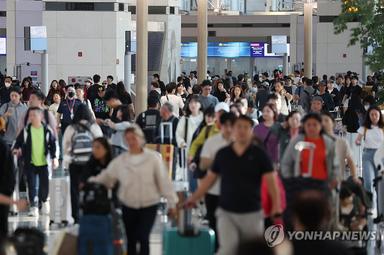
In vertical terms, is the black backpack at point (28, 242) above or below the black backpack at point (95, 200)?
below

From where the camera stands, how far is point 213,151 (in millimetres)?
13945

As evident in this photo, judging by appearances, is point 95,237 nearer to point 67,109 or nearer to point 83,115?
point 83,115

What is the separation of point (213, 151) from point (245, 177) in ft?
7.51

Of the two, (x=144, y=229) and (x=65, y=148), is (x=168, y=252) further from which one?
(x=65, y=148)

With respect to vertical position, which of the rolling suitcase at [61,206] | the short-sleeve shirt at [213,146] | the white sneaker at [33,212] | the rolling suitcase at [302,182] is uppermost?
the short-sleeve shirt at [213,146]

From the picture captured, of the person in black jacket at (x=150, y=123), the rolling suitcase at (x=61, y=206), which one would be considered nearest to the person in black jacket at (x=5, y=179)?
the rolling suitcase at (x=61, y=206)

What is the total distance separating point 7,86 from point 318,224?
22540mm

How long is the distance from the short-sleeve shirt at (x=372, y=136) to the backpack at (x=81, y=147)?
4037mm

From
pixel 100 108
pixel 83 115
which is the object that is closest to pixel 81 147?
pixel 83 115

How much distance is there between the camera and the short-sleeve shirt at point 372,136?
17.7 m

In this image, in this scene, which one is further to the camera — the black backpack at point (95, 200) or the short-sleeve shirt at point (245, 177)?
the black backpack at point (95, 200)

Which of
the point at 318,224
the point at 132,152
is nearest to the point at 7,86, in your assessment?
the point at 132,152

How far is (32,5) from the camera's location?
156ft

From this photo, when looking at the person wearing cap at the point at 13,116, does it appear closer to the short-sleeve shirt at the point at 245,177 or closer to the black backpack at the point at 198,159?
the black backpack at the point at 198,159
